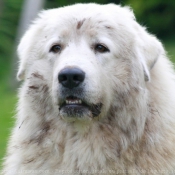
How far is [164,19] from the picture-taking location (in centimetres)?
1959

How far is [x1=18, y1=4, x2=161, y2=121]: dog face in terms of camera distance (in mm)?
5223

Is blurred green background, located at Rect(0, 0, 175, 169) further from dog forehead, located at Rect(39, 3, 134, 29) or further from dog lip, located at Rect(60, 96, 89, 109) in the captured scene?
dog lip, located at Rect(60, 96, 89, 109)

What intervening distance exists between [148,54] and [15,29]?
1204 centimetres

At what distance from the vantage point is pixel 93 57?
534 cm

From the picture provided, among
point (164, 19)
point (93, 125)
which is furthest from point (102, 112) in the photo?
point (164, 19)

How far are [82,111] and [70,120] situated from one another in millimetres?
147

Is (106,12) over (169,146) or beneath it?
over

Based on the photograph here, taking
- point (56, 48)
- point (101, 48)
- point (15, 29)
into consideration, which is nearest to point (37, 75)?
point (56, 48)

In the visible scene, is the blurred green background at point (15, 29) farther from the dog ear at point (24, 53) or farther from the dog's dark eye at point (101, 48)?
the dog's dark eye at point (101, 48)

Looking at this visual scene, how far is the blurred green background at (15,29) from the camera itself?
41.2ft

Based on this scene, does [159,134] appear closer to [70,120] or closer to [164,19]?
[70,120]

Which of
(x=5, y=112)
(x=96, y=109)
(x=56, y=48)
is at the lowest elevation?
(x=5, y=112)

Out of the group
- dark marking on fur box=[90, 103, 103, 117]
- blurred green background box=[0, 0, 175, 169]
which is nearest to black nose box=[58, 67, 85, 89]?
dark marking on fur box=[90, 103, 103, 117]

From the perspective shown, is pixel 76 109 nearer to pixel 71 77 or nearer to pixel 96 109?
pixel 96 109
